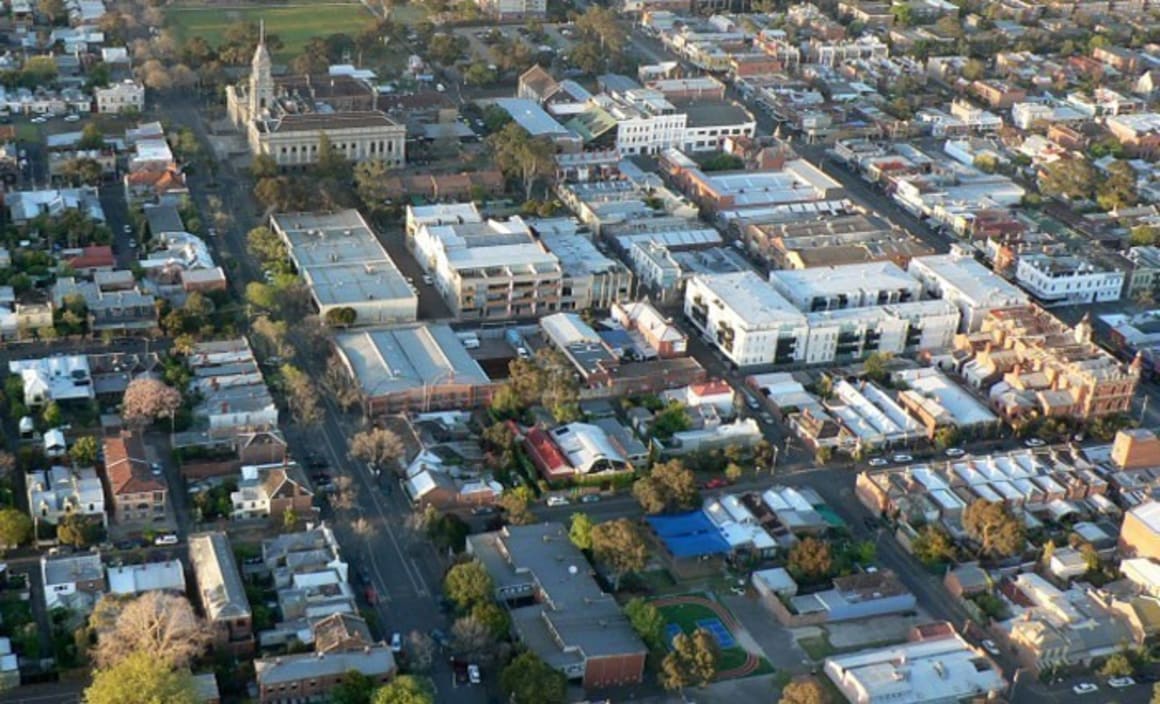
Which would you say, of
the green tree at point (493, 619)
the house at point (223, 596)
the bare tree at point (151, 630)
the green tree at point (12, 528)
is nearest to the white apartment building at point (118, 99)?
the green tree at point (12, 528)

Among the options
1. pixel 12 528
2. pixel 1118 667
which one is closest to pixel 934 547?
pixel 1118 667

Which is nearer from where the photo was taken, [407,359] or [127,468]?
[127,468]

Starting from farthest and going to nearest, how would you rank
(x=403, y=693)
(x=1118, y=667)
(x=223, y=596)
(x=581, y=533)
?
(x=581, y=533) → (x=1118, y=667) → (x=223, y=596) → (x=403, y=693)

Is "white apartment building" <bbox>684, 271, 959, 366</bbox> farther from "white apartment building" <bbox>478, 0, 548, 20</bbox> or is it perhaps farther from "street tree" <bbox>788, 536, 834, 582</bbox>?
"white apartment building" <bbox>478, 0, 548, 20</bbox>

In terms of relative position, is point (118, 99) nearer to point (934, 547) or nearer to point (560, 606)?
point (560, 606)

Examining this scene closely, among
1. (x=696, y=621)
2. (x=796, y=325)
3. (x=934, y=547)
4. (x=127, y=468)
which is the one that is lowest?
(x=696, y=621)

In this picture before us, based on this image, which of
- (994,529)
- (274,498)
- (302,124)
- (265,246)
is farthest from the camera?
(302,124)
